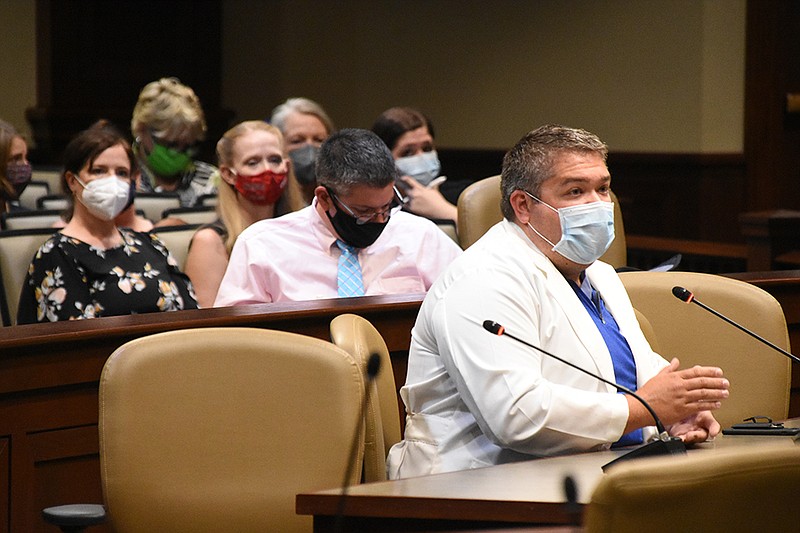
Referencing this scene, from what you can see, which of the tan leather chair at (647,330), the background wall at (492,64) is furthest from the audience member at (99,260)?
the background wall at (492,64)

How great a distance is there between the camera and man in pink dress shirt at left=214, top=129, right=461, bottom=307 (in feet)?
11.8

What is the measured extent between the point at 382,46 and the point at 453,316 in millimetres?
6713

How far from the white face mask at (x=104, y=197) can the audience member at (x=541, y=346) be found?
1.59m

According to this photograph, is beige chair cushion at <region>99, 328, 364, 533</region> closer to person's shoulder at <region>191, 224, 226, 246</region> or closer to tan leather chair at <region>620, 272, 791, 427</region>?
tan leather chair at <region>620, 272, 791, 427</region>

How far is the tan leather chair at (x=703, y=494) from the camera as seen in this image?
1.39m

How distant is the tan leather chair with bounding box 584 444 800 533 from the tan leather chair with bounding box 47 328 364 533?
966mm

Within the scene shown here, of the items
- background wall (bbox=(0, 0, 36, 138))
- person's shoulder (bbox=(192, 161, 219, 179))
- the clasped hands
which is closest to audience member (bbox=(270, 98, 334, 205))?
person's shoulder (bbox=(192, 161, 219, 179))

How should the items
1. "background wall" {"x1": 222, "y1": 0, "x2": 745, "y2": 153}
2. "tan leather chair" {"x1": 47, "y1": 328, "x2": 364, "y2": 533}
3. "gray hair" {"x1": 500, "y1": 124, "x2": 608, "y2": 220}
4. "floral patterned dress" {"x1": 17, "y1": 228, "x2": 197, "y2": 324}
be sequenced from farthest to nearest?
"background wall" {"x1": 222, "y1": 0, "x2": 745, "y2": 153}
"floral patterned dress" {"x1": 17, "y1": 228, "x2": 197, "y2": 324}
"gray hair" {"x1": 500, "y1": 124, "x2": 608, "y2": 220}
"tan leather chair" {"x1": 47, "y1": 328, "x2": 364, "y2": 533}

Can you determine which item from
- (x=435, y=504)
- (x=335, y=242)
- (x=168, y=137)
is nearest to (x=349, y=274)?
(x=335, y=242)

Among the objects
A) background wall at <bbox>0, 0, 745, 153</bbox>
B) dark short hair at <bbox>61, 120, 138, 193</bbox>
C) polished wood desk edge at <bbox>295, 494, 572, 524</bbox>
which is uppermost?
background wall at <bbox>0, 0, 745, 153</bbox>

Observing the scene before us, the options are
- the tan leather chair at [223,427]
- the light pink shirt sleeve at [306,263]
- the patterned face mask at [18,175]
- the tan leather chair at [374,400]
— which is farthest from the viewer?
the patterned face mask at [18,175]

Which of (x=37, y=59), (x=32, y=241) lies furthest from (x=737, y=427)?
(x=37, y=59)

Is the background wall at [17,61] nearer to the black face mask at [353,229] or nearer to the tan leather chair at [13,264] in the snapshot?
the tan leather chair at [13,264]

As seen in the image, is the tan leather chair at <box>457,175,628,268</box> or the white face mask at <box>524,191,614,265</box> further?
the tan leather chair at <box>457,175,628,268</box>
